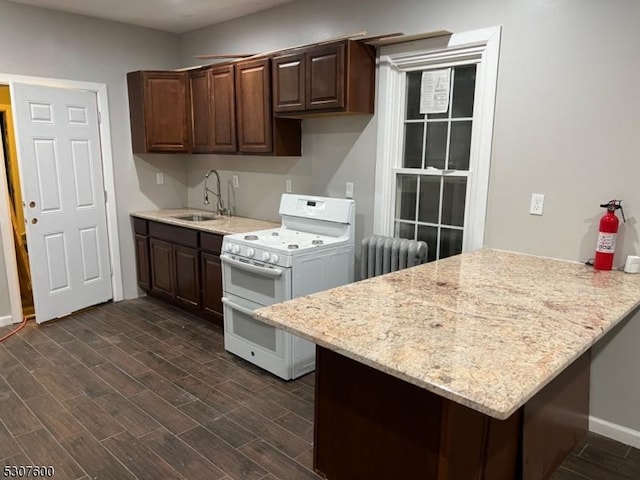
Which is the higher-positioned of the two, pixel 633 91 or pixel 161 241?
pixel 633 91

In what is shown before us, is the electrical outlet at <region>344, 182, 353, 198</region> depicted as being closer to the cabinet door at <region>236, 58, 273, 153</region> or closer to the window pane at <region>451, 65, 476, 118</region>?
the cabinet door at <region>236, 58, 273, 153</region>

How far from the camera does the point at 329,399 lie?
1.87 metres

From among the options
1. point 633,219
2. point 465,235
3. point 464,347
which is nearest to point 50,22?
point 465,235

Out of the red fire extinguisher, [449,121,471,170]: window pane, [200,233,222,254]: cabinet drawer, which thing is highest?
[449,121,471,170]: window pane

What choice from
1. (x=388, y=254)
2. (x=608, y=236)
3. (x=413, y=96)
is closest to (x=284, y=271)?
(x=388, y=254)

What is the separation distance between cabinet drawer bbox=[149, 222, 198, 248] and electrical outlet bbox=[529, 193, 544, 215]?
2607 millimetres

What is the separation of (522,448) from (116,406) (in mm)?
2224

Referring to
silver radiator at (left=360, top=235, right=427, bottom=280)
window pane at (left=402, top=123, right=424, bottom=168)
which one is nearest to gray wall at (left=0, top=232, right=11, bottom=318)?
silver radiator at (left=360, top=235, right=427, bottom=280)

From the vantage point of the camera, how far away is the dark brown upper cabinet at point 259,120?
11.8ft

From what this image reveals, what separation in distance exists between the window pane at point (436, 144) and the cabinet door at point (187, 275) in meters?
2.10

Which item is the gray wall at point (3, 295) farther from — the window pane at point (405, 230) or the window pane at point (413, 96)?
the window pane at point (413, 96)

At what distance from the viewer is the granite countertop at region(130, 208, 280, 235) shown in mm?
3801

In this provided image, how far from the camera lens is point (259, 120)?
3.69m

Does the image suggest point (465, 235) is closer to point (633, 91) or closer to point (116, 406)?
point (633, 91)
